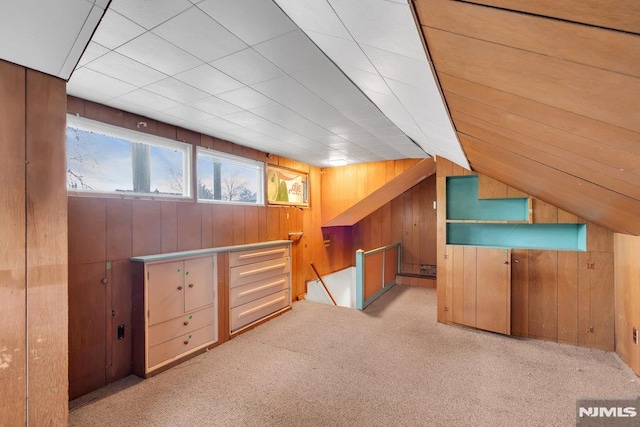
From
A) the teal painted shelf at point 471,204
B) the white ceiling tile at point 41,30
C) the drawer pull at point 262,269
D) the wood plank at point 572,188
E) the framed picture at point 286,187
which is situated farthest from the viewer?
the framed picture at point 286,187

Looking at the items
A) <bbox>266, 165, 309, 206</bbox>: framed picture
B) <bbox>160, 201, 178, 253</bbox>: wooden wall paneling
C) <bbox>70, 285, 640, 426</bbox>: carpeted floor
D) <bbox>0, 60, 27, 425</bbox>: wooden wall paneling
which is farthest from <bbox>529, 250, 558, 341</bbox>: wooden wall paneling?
<bbox>0, 60, 27, 425</bbox>: wooden wall paneling

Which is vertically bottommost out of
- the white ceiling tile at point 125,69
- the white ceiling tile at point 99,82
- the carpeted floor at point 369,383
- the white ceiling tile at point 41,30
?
the carpeted floor at point 369,383

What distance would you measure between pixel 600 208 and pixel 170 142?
154 inches

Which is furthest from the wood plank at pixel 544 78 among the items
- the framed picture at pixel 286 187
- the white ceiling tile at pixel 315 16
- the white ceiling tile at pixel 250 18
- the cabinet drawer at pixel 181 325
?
the framed picture at pixel 286 187

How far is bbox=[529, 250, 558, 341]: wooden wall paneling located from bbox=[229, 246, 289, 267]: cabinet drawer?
310 centimetres

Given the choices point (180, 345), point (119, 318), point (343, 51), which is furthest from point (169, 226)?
point (343, 51)

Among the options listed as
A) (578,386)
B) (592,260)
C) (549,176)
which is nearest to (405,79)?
(549,176)

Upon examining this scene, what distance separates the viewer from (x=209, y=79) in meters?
1.88

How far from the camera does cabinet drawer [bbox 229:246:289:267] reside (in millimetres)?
3244

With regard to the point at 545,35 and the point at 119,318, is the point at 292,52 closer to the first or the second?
the point at 545,35

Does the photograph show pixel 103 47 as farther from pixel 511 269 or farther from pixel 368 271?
pixel 511 269

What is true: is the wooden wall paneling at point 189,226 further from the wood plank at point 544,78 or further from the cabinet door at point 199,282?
the wood plank at point 544,78

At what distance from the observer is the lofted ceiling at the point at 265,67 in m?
1.19

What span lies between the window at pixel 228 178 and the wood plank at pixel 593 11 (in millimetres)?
3166
